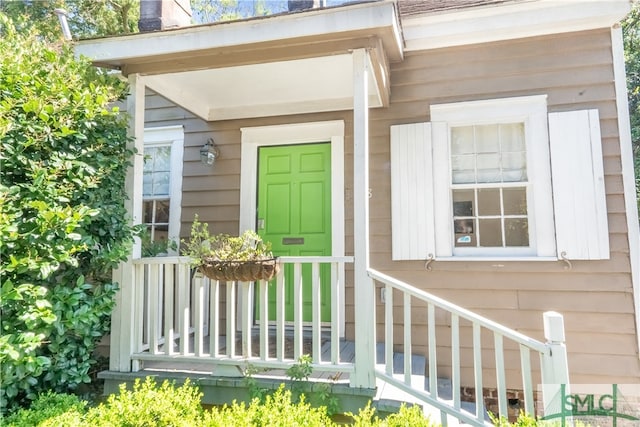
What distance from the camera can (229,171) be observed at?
402 centimetres

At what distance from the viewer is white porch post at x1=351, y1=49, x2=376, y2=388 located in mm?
2361

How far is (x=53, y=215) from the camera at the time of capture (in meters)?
2.12

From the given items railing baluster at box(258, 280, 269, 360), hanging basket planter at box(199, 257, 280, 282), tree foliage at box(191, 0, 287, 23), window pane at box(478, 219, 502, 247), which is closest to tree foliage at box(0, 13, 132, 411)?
hanging basket planter at box(199, 257, 280, 282)

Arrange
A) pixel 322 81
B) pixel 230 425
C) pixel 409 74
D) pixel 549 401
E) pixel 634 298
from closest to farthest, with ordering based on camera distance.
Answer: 1. pixel 230 425
2. pixel 549 401
3. pixel 634 298
4. pixel 322 81
5. pixel 409 74

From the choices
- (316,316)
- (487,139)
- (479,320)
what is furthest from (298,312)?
(487,139)

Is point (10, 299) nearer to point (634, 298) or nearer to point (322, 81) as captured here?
point (322, 81)

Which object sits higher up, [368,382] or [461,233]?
[461,233]

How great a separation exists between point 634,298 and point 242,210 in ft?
11.5

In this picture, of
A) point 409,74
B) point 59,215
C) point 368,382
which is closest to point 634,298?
point 368,382

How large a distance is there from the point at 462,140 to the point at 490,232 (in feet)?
2.83

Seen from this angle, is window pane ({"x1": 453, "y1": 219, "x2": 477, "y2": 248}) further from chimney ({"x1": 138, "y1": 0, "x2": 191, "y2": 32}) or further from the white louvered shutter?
chimney ({"x1": 138, "y1": 0, "x2": 191, "y2": 32})

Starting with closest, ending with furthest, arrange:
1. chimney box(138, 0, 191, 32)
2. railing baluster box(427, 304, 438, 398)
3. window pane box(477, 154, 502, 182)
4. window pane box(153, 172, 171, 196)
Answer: railing baluster box(427, 304, 438, 398) < window pane box(477, 154, 502, 182) < chimney box(138, 0, 191, 32) < window pane box(153, 172, 171, 196)

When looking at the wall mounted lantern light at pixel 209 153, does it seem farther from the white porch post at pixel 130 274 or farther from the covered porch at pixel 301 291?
the white porch post at pixel 130 274

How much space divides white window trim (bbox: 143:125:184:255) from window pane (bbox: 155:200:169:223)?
3.1 inches
